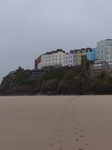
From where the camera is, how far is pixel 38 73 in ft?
214

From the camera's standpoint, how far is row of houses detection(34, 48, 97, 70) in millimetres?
85912

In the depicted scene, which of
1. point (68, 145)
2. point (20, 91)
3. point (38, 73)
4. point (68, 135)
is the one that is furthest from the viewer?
point (38, 73)

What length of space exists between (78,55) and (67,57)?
6.41 meters

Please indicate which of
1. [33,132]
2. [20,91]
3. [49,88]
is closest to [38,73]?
[20,91]

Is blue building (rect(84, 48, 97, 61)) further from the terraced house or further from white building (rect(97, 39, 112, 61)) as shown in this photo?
the terraced house

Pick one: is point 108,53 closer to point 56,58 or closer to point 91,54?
point 91,54

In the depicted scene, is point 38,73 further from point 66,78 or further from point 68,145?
point 68,145

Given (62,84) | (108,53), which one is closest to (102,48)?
(108,53)

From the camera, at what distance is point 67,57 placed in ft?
301

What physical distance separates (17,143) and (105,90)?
129 ft

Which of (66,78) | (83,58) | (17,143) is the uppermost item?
(83,58)

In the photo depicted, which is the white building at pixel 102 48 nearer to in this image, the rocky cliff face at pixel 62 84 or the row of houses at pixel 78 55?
the row of houses at pixel 78 55

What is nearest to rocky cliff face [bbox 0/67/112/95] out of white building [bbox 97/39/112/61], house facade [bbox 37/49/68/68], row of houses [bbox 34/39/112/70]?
row of houses [bbox 34/39/112/70]

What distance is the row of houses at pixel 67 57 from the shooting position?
85.9 m
